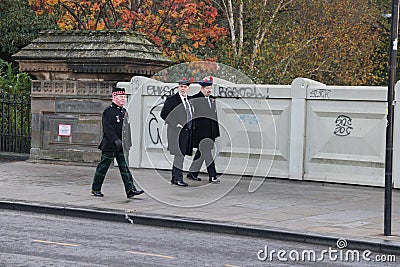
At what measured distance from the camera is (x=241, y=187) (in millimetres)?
15156

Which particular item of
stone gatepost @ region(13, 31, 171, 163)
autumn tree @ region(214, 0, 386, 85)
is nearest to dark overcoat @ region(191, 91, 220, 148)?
stone gatepost @ region(13, 31, 171, 163)

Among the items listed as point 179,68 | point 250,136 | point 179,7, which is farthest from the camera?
point 179,7

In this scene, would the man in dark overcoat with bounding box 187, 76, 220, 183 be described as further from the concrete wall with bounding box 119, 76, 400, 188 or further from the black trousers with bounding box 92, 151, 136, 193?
the black trousers with bounding box 92, 151, 136, 193

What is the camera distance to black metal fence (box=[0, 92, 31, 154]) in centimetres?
1936

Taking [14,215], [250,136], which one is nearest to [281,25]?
[250,136]

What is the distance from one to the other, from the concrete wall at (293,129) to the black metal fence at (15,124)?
10.8ft

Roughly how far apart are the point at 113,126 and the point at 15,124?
21.3 feet

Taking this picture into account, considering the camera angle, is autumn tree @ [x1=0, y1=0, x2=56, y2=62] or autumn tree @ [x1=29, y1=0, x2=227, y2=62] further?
autumn tree @ [x1=0, y1=0, x2=56, y2=62]

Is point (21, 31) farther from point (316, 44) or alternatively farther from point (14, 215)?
point (14, 215)

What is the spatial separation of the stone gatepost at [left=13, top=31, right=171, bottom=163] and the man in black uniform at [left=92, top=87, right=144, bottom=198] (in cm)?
Result: 409

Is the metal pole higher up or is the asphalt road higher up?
the metal pole

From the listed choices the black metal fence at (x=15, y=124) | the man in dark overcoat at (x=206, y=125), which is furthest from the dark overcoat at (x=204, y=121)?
the black metal fence at (x=15, y=124)

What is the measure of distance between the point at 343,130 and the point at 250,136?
196 centimetres

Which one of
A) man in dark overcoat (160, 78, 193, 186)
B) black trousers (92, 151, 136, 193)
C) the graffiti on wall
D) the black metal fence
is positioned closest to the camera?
black trousers (92, 151, 136, 193)
